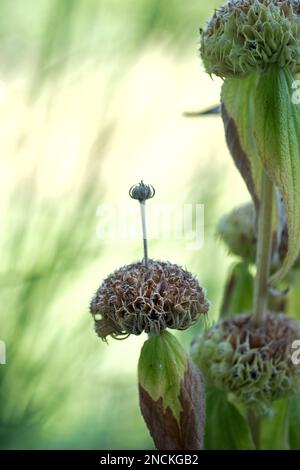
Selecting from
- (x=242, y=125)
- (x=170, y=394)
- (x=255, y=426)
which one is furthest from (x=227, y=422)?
(x=242, y=125)

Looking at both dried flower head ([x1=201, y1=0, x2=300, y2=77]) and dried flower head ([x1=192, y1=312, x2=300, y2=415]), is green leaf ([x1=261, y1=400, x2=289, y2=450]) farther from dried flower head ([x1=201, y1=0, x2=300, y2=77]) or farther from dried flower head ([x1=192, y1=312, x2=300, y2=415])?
dried flower head ([x1=201, y1=0, x2=300, y2=77])

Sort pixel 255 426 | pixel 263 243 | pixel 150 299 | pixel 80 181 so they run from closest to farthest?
1. pixel 150 299
2. pixel 263 243
3. pixel 255 426
4. pixel 80 181

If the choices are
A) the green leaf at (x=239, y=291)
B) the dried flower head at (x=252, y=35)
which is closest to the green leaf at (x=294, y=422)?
the green leaf at (x=239, y=291)

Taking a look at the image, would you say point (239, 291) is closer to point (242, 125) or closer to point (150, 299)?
point (242, 125)

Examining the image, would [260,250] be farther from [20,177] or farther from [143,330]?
[20,177]

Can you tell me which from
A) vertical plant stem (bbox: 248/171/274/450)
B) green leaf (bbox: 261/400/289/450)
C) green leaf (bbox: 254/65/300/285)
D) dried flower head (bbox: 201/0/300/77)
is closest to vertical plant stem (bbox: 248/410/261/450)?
green leaf (bbox: 261/400/289/450)
